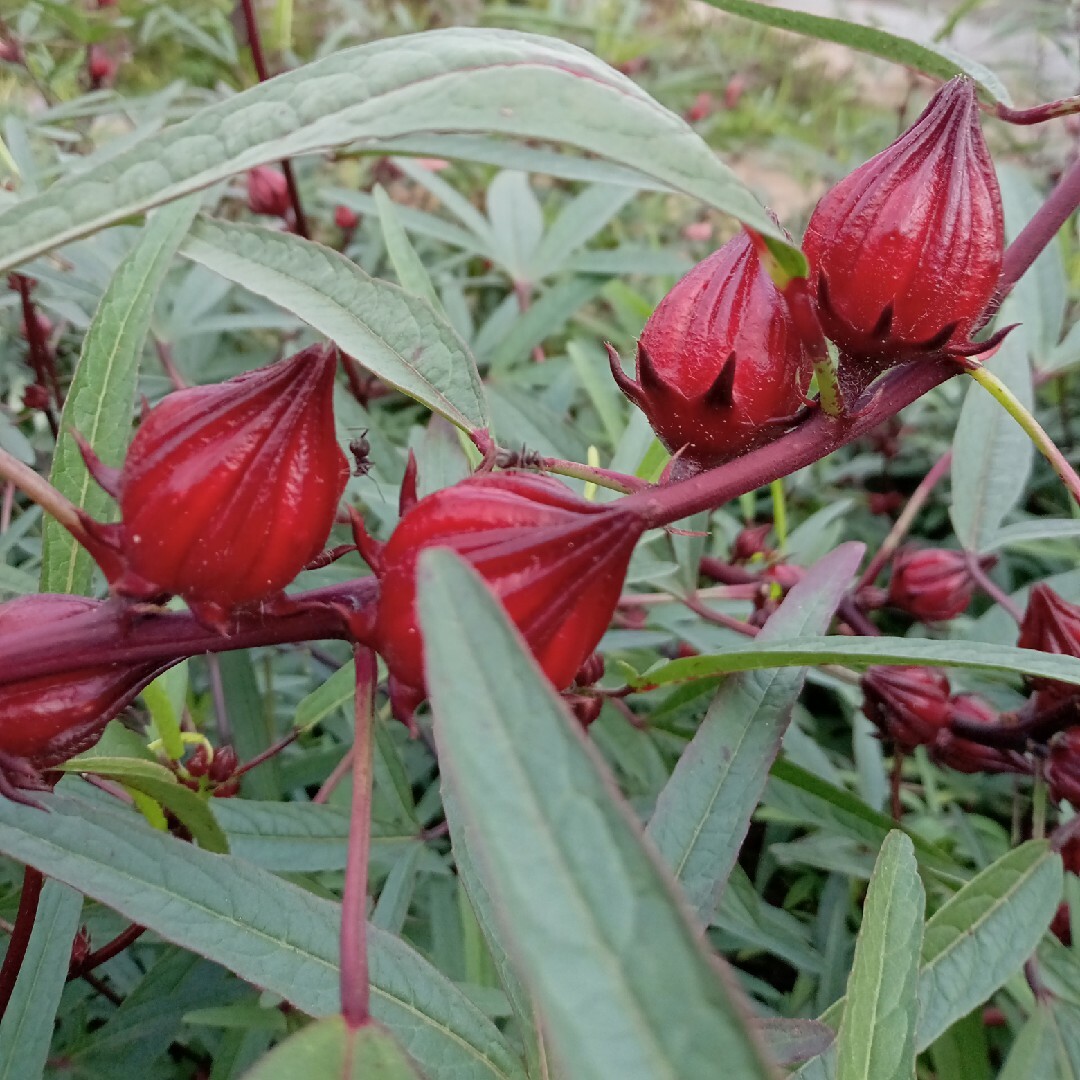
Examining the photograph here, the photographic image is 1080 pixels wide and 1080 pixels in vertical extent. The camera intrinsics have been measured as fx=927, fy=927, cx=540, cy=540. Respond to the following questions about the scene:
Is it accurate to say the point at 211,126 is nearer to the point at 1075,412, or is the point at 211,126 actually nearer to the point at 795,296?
the point at 795,296

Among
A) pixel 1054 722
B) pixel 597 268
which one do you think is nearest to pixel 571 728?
pixel 1054 722

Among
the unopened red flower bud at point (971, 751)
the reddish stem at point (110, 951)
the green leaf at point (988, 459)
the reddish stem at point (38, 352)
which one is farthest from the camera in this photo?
the reddish stem at point (38, 352)

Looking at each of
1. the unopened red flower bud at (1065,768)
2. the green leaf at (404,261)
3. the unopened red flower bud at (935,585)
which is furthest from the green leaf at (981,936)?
the green leaf at (404,261)

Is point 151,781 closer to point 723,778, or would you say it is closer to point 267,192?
point 723,778

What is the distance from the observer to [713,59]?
9.55 feet

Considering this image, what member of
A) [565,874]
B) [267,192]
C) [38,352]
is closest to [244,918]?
[565,874]

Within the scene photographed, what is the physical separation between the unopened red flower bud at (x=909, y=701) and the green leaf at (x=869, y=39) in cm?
44

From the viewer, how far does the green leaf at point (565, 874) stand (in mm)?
210

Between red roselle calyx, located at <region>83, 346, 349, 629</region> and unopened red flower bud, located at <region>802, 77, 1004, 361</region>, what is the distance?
240mm

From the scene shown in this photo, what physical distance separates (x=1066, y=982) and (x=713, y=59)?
9.41 feet

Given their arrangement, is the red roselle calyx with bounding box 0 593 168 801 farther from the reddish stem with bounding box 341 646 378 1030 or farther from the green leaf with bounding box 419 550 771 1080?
the green leaf with bounding box 419 550 771 1080

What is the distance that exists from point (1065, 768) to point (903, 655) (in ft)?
1.17

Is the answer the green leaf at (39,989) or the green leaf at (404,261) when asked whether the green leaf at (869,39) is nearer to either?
the green leaf at (404,261)

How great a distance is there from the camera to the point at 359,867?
338 millimetres
